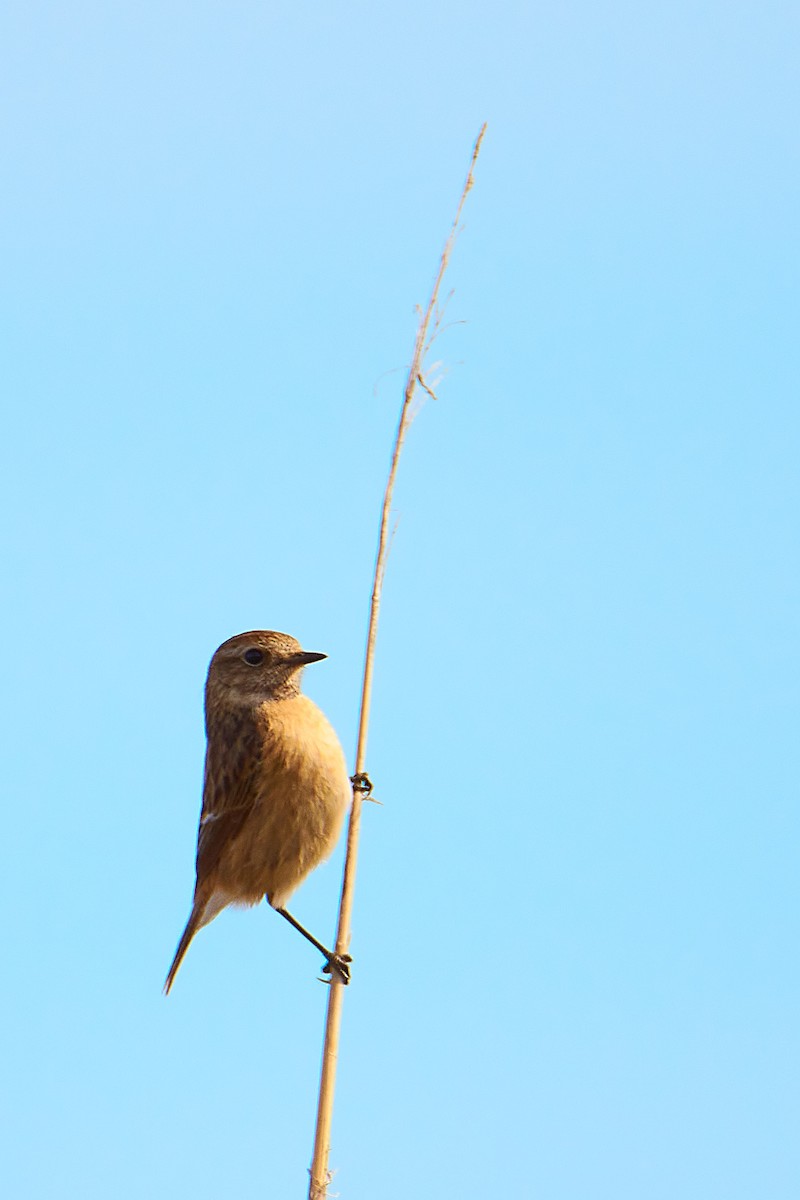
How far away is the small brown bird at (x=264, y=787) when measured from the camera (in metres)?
6.34

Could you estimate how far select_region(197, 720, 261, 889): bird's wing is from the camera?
21.6 ft

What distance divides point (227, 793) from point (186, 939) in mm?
750

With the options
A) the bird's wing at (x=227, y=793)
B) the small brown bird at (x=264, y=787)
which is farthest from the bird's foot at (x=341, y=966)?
the bird's wing at (x=227, y=793)

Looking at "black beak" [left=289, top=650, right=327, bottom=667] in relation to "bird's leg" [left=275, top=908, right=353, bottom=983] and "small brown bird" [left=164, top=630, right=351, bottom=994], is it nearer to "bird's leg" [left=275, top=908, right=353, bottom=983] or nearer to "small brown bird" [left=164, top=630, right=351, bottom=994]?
"small brown bird" [left=164, top=630, right=351, bottom=994]

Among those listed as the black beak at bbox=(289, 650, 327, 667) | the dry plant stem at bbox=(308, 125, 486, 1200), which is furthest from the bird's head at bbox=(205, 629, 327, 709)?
the dry plant stem at bbox=(308, 125, 486, 1200)

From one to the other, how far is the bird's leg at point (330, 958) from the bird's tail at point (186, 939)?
47cm

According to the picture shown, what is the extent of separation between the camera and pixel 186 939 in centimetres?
667

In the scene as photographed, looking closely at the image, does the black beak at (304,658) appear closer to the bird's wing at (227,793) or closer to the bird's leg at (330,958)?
the bird's wing at (227,793)

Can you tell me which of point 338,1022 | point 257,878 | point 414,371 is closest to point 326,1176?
point 338,1022

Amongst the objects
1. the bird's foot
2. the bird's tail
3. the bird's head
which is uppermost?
the bird's head

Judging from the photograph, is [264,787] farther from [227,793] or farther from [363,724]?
[363,724]

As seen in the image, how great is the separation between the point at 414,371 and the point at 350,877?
1.56 metres

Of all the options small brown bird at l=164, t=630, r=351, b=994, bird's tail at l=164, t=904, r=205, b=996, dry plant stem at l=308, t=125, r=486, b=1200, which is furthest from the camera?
bird's tail at l=164, t=904, r=205, b=996

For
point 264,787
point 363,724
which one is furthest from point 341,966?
point 264,787
